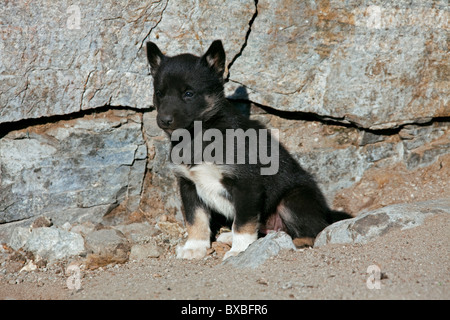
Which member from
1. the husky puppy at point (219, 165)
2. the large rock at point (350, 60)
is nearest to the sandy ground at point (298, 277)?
the husky puppy at point (219, 165)

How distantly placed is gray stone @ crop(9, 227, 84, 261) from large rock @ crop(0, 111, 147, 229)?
0.23 metres

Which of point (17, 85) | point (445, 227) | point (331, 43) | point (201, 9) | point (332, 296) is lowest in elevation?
point (332, 296)

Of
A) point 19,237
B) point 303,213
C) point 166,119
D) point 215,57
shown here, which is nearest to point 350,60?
point 215,57

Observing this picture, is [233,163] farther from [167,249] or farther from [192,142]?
[167,249]

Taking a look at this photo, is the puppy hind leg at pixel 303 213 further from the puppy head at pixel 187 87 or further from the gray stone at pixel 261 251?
the puppy head at pixel 187 87

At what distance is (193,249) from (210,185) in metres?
0.65

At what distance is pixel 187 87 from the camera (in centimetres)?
507

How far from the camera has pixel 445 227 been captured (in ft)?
15.4

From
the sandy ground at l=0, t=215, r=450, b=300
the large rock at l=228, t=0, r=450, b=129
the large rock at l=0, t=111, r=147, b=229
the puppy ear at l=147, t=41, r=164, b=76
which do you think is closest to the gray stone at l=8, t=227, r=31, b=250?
the large rock at l=0, t=111, r=147, b=229

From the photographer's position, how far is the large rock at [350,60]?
585 cm

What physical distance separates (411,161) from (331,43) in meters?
1.77

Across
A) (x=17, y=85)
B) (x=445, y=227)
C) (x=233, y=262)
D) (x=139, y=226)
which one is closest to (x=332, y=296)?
(x=233, y=262)

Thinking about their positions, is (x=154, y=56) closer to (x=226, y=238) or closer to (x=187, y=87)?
(x=187, y=87)

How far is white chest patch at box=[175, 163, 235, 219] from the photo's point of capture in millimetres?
5176
